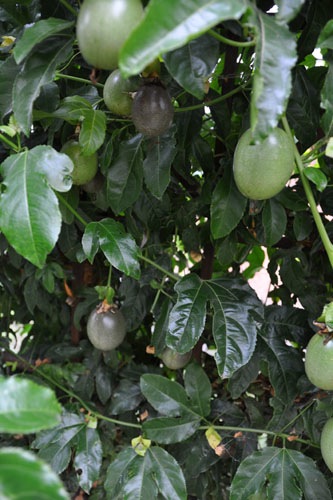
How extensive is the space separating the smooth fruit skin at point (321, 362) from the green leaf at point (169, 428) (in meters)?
0.31

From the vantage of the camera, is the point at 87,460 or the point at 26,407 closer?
the point at 26,407

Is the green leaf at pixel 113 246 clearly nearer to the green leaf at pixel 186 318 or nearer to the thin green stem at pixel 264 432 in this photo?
the green leaf at pixel 186 318

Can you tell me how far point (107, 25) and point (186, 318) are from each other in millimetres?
435

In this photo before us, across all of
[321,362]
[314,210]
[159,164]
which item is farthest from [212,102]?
[321,362]

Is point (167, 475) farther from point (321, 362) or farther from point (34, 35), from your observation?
point (34, 35)

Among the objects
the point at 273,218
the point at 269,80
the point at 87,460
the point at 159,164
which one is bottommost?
the point at 87,460

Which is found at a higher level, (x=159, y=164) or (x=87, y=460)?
(x=159, y=164)

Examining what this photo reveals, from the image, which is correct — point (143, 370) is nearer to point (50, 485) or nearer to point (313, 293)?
point (313, 293)

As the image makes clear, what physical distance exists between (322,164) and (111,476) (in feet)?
2.13

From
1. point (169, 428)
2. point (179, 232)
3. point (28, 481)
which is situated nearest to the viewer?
point (28, 481)

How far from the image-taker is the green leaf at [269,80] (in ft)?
1.29

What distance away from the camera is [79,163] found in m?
0.73

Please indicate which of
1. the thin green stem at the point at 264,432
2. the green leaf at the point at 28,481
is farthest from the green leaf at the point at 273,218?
the green leaf at the point at 28,481

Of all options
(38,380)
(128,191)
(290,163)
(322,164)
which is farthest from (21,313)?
(290,163)
